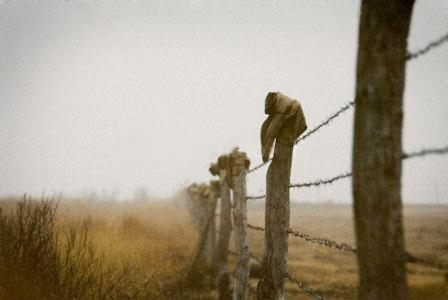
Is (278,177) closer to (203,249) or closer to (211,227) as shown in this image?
(211,227)

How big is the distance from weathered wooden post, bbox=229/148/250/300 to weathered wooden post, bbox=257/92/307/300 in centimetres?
118

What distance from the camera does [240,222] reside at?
3.59 metres

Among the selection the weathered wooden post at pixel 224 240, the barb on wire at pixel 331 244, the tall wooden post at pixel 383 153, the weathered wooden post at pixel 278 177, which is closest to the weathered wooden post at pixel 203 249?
the weathered wooden post at pixel 224 240

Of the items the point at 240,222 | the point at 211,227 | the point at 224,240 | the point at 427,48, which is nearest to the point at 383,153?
the point at 427,48

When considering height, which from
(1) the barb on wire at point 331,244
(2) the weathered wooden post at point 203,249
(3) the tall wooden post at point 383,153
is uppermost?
(3) the tall wooden post at point 383,153

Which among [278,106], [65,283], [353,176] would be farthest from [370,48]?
[65,283]

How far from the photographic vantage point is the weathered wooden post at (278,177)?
2.27 m

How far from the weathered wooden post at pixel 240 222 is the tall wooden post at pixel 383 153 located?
2.38 metres

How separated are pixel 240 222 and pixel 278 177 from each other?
1413 millimetres

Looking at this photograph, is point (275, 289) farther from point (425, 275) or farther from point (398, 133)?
point (425, 275)

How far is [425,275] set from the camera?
26.5 ft

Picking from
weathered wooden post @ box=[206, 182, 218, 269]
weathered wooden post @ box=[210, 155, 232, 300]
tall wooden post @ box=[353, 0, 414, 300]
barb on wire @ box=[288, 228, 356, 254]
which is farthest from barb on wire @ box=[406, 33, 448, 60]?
weathered wooden post @ box=[206, 182, 218, 269]

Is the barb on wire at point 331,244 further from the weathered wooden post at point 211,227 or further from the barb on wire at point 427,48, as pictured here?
the weathered wooden post at point 211,227

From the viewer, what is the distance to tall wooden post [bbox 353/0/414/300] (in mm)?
1146
